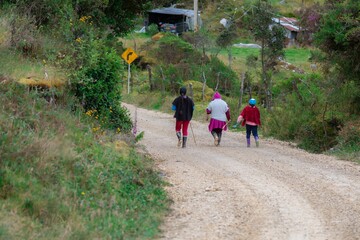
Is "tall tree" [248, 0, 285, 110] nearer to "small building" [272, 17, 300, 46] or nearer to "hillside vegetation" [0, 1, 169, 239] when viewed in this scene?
"hillside vegetation" [0, 1, 169, 239]

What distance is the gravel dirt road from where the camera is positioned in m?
9.99

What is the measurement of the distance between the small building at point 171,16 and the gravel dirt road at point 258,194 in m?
52.1

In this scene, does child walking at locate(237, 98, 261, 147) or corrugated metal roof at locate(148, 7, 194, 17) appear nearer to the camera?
child walking at locate(237, 98, 261, 147)

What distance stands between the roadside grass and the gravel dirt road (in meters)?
0.59

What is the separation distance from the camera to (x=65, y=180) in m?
10.2

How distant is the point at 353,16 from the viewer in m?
19.3

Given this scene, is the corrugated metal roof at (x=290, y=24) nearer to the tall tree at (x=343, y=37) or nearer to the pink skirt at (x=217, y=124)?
the tall tree at (x=343, y=37)

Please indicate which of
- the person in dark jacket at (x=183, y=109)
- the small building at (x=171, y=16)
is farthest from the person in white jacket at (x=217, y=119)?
the small building at (x=171, y=16)

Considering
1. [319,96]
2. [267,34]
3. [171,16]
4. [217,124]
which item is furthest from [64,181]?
[171,16]

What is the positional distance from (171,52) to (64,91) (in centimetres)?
3202

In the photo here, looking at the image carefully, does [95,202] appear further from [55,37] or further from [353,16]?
[353,16]

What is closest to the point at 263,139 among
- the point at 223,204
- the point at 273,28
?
the point at 273,28

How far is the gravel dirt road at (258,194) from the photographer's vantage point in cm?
999

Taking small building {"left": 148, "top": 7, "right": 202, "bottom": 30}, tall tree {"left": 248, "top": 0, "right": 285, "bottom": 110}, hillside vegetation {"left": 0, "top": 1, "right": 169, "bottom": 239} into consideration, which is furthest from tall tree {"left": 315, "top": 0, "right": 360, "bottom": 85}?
small building {"left": 148, "top": 7, "right": 202, "bottom": 30}
